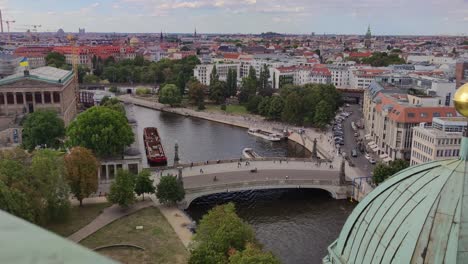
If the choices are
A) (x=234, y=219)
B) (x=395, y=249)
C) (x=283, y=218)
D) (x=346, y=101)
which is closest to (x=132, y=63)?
(x=346, y=101)

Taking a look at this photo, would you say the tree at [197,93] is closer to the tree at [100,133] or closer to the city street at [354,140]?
the city street at [354,140]

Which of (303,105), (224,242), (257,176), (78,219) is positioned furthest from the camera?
(303,105)

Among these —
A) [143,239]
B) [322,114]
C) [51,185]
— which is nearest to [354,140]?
[322,114]

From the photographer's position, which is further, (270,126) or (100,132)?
(270,126)

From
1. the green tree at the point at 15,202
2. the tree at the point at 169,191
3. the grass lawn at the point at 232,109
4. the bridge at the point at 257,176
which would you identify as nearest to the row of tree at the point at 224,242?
the tree at the point at 169,191

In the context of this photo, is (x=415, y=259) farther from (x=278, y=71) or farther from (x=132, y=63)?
(x=132, y=63)

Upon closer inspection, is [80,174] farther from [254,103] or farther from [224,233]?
[254,103]
